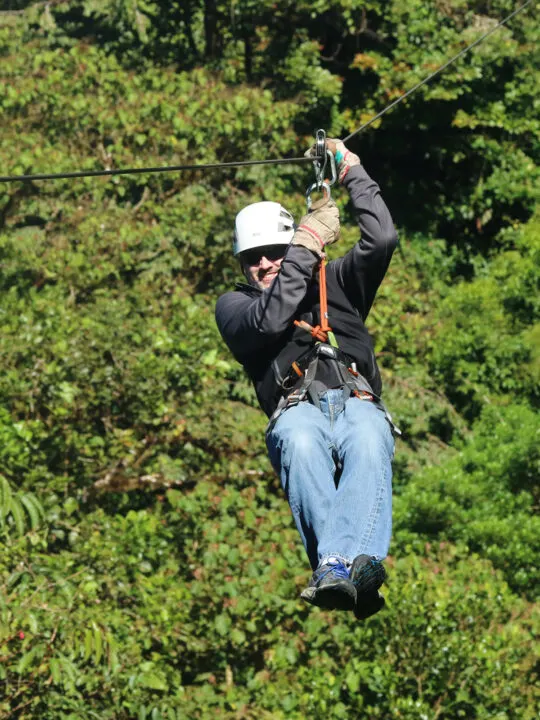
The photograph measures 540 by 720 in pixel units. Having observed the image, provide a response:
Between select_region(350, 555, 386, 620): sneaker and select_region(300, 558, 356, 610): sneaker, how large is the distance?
0.09ft

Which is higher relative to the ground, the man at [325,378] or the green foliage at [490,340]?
the man at [325,378]

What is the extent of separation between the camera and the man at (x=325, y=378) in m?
3.52

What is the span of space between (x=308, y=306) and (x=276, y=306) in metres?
0.29

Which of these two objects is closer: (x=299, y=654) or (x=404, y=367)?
(x=299, y=654)

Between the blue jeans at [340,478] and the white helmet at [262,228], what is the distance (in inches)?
27.8

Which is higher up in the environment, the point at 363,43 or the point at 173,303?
the point at 363,43

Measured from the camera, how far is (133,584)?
760 cm

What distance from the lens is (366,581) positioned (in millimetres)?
3373

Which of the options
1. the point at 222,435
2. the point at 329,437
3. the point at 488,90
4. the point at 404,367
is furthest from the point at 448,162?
the point at 329,437

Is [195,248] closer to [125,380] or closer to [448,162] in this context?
[125,380]

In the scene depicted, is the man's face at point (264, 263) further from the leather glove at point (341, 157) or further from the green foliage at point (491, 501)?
the green foliage at point (491, 501)

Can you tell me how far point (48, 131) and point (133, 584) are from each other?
20.6 ft

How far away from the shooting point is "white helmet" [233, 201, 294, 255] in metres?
4.05

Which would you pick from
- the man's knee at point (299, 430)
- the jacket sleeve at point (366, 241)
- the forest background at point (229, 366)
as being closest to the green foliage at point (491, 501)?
the forest background at point (229, 366)
